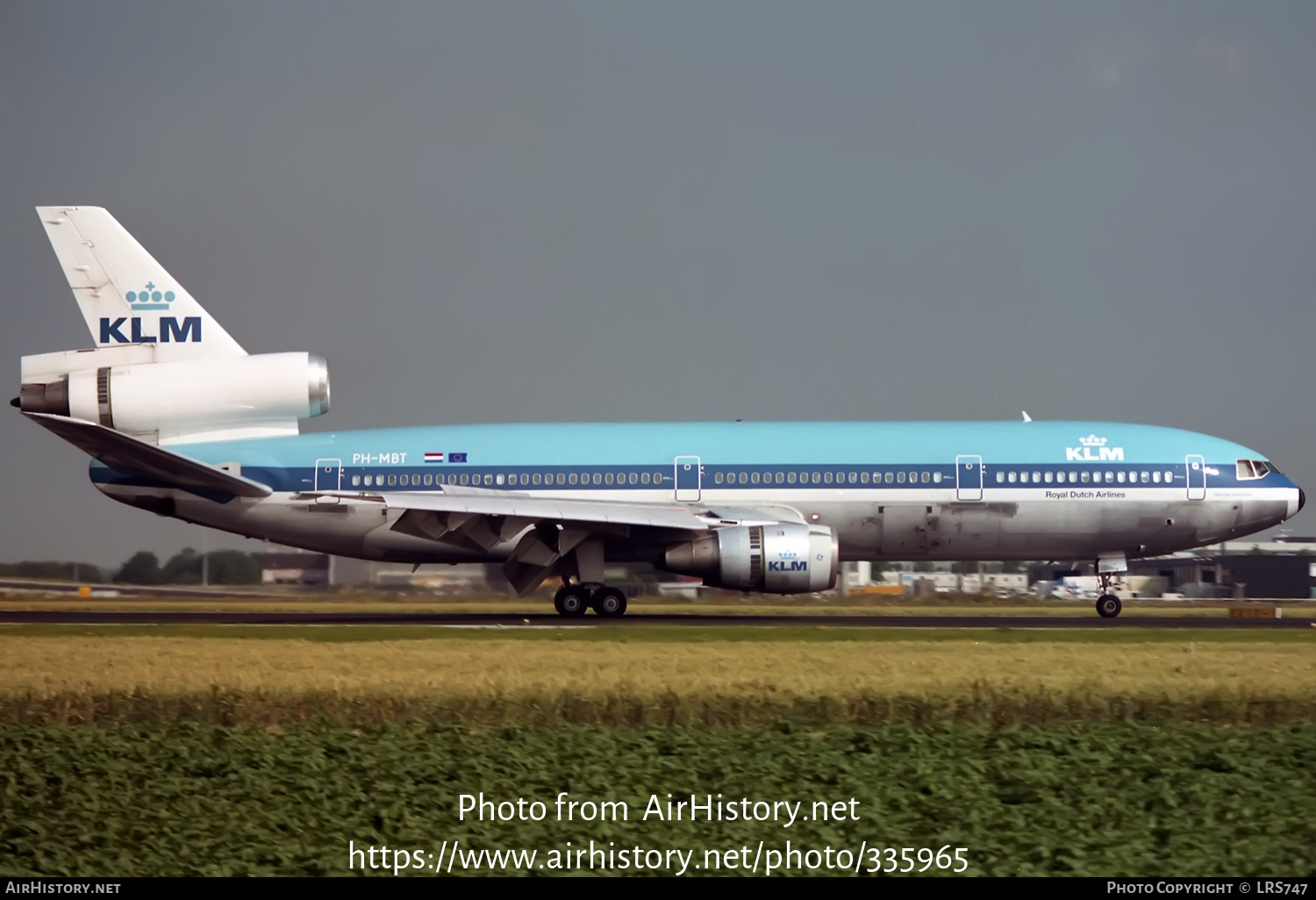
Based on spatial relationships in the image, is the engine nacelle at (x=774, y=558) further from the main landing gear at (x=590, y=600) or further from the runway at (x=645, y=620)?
the main landing gear at (x=590, y=600)

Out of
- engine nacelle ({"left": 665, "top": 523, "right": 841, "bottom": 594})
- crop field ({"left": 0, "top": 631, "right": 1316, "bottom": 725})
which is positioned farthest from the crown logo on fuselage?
engine nacelle ({"left": 665, "top": 523, "right": 841, "bottom": 594})

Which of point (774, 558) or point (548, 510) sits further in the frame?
point (548, 510)

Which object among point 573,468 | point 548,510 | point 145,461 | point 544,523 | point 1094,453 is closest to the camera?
point 548,510

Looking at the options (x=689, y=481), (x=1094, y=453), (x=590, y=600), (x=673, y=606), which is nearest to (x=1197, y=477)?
(x=1094, y=453)

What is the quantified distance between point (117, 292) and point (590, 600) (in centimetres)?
1234

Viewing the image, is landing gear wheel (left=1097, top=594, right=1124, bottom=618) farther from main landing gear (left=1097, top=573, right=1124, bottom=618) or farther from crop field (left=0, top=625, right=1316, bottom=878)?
crop field (left=0, top=625, right=1316, bottom=878)

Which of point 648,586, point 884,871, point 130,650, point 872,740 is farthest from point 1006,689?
point 648,586

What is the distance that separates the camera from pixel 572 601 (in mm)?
30781

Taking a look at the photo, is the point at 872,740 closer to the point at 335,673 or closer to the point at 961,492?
the point at 335,673

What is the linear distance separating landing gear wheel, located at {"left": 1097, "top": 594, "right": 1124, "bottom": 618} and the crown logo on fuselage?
21.2 meters

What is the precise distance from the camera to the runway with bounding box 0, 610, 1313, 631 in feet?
93.4

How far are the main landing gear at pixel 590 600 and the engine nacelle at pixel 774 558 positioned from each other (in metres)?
2.38

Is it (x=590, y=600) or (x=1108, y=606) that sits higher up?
(x=590, y=600)

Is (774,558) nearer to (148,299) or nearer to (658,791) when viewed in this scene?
(148,299)
